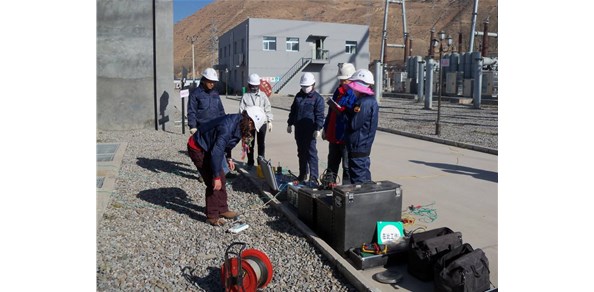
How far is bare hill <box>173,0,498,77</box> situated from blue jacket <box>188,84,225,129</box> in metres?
90.4

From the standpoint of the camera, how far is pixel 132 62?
14852 millimetres

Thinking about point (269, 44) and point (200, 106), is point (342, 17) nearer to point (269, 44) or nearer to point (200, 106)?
point (269, 44)

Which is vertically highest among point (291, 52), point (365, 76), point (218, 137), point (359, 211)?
point (291, 52)

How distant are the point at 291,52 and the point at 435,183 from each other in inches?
1688

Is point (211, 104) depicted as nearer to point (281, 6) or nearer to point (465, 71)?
point (465, 71)

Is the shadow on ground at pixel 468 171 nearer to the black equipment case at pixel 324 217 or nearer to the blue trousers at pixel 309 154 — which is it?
the blue trousers at pixel 309 154

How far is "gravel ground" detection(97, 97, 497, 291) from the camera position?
13.6 feet

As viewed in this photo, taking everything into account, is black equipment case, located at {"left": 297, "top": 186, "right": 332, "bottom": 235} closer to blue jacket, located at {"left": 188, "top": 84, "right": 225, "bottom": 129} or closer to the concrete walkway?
the concrete walkway

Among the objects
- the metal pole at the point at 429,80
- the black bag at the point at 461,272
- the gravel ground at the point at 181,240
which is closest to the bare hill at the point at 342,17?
the metal pole at the point at 429,80

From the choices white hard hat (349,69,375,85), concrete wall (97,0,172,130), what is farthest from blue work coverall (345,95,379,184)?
concrete wall (97,0,172,130)

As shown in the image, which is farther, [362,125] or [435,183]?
[435,183]

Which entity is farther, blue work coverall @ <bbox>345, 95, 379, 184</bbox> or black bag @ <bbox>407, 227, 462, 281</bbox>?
blue work coverall @ <bbox>345, 95, 379, 184</bbox>

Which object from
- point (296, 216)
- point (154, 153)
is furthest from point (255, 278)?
point (154, 153)

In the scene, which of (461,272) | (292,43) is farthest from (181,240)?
(292,43)
